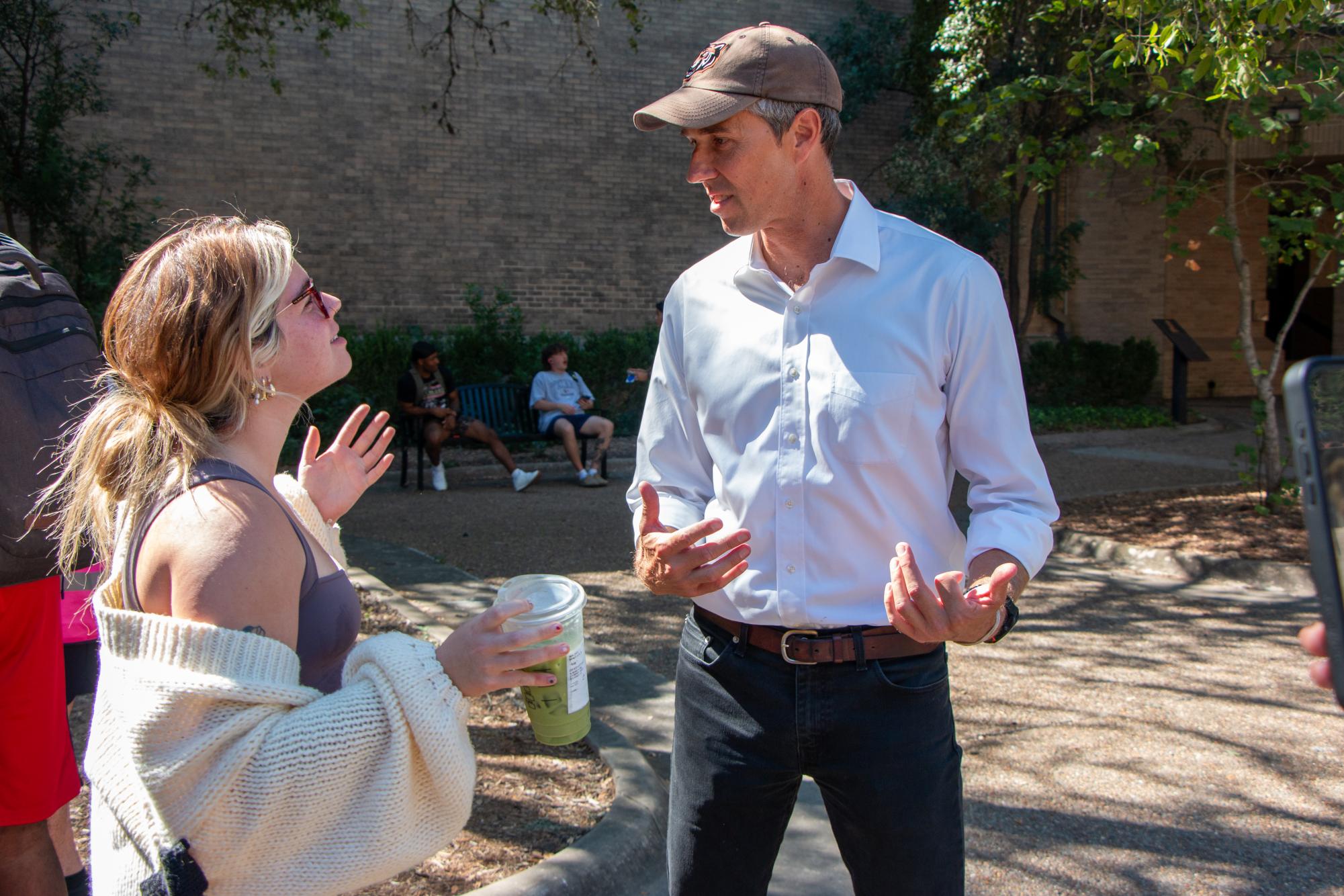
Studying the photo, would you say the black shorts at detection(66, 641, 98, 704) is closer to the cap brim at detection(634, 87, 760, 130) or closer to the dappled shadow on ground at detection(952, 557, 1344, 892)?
the cap brim at detection(634, 87, 760, 130)

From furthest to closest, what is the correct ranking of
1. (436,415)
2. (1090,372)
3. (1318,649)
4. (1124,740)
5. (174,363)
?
(1090,372)
(436,415)
(1124,740)
(174,363)
(1318,649)

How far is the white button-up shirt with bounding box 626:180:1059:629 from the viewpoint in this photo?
203 centimetres

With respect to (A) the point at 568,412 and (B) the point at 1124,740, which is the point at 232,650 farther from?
(A) the point at 568,412

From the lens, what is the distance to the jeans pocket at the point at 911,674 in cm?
203

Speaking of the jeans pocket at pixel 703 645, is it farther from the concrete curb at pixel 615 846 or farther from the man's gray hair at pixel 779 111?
the concrete curb at pixel 615 846

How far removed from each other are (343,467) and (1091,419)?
14.9 metres

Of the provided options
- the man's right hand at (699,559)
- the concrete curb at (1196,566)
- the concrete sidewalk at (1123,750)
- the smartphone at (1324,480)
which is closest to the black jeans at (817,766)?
the man's right hand at (699,559)

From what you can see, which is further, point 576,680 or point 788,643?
point 788,643

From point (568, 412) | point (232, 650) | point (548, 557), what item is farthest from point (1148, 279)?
point (232, 650)

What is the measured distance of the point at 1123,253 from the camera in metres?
17.8

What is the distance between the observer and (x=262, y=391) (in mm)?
1847

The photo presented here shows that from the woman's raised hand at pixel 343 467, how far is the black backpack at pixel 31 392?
1.68 ft

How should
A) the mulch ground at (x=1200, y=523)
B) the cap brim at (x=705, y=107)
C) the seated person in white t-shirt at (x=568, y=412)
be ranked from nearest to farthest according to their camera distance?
the cap brim at (x=705, y=107)
the mulch ground at (x=1200, y=523)
the seated person in white t-shirt at (x=568, y=412)

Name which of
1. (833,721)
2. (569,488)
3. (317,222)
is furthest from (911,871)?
(317,222)
